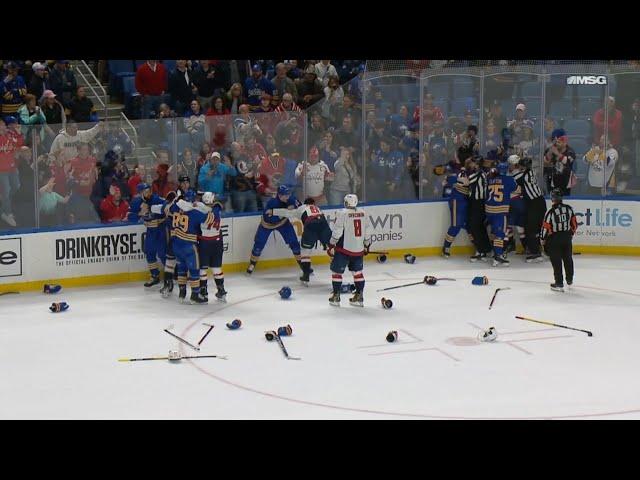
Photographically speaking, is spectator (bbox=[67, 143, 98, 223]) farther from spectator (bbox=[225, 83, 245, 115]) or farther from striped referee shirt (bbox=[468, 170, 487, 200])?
striped referee shirt (bbox=[468, 170, 487, 200])

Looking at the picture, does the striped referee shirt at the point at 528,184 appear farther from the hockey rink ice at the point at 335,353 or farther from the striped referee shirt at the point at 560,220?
the striped referee shirt at the point at 560,220

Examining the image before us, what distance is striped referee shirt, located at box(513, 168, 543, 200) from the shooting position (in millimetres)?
15820

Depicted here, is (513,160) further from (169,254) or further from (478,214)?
(169,254)

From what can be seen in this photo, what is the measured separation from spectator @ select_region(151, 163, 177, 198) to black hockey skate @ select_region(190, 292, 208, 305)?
6.69ft

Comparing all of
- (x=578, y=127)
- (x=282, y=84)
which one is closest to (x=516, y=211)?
(x=578, y=127)

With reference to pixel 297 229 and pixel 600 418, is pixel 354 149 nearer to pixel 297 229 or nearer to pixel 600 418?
pixel 297 229

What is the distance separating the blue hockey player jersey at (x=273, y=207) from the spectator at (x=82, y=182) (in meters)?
2.19

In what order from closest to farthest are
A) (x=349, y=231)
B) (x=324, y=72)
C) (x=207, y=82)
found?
(x=349, y=231) < (x=207, y=82) < (x=324, y=72)

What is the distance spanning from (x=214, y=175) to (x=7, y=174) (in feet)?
9.00

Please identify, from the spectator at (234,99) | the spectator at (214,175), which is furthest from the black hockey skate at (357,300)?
the spectator at (234,99)

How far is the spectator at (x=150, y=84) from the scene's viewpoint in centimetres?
1683

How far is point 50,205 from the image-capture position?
14.0 meters

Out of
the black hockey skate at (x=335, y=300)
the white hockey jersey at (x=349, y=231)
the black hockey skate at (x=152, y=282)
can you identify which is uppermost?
the white hockey jersey at (x=349, y=231)

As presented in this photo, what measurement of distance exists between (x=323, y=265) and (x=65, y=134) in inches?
156
